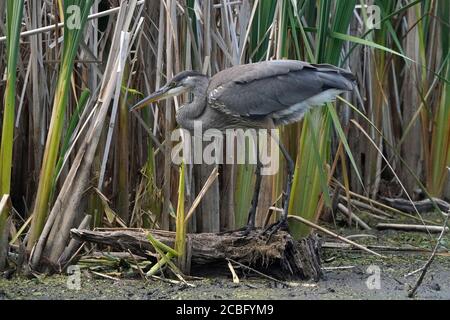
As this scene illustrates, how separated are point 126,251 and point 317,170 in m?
1.10

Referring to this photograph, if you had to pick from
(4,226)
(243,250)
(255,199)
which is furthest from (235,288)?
(4,226)

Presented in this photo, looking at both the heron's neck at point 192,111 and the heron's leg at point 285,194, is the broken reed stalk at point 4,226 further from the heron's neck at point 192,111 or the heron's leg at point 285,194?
the heron's leg at point 285,194

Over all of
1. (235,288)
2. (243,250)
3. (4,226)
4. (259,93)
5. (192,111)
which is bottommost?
(235,288)

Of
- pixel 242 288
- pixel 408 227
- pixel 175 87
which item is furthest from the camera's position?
pixel 408 227

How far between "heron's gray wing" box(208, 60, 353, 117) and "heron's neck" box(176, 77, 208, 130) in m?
0.05

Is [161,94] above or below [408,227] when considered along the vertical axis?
above

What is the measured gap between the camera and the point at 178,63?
4945 millimetres

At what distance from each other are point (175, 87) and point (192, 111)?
0.30m

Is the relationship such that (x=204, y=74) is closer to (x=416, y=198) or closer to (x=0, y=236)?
(x=0, y=236)

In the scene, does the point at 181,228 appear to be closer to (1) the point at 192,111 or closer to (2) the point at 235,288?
(2) the point at 235,288

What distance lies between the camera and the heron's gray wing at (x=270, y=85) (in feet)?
15.7

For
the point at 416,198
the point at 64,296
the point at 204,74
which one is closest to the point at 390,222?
the point at 416,198

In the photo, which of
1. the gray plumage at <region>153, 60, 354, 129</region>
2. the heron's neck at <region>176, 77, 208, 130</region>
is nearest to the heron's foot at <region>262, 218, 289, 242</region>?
the gray plumage at <region>153, 60, 354, 129</region>

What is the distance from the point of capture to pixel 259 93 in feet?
16.2
